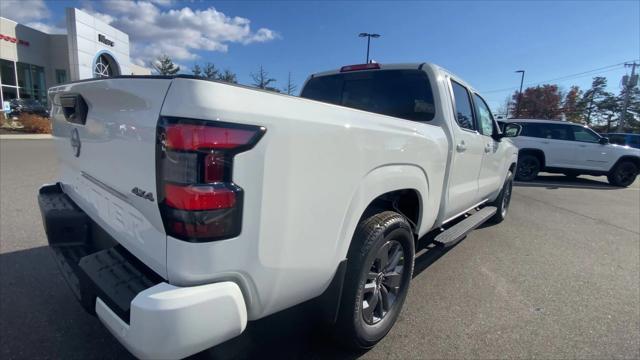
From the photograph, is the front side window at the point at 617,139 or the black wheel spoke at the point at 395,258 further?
the front side window at the point at 617,139

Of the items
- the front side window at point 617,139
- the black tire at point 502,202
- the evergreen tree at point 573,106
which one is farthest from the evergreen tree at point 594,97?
the black tire at point 502,202

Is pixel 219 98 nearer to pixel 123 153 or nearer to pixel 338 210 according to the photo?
Answer: pixel 123 153

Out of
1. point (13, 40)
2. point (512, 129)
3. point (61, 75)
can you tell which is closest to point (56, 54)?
point (61, 75)

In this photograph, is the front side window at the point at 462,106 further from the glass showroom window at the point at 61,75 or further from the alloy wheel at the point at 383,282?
the glass showroom window at the point at 61,75

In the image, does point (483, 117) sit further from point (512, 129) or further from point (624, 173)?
point (624, 173)

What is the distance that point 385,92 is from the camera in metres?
3.51

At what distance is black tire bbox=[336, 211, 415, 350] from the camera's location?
A: 6.98ft

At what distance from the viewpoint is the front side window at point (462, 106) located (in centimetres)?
360

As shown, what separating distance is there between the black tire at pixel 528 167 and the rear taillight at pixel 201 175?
1261 centimetres

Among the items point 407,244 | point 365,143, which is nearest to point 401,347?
point 407,244

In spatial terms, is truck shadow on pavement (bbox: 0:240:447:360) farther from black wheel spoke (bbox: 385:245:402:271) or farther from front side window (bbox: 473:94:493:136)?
front side window (bbox: 473:94:493:136)

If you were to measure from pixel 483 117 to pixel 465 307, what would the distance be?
247 cm

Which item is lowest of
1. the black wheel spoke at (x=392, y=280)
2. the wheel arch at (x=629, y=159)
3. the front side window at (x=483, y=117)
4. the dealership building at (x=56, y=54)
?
the black wheel spoke at (x=392, y=280)

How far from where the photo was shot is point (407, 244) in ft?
8.60
